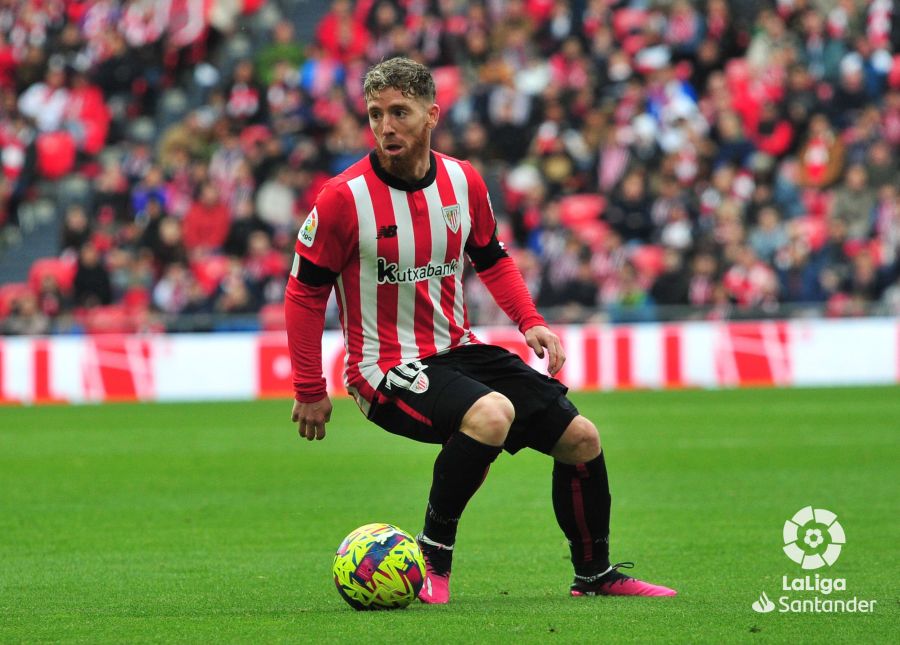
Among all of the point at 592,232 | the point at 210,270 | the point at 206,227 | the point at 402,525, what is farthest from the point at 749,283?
the point at 402,525

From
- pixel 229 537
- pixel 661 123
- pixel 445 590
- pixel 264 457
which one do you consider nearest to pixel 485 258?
pixel 445 590

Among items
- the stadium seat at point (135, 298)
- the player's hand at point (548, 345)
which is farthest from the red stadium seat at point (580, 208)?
the player's hand at point (548, 345)

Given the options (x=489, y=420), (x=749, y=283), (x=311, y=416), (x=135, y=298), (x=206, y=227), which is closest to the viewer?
(x=489, y=420)

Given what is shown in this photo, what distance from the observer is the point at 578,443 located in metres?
6.28

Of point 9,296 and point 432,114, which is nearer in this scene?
point 432,114

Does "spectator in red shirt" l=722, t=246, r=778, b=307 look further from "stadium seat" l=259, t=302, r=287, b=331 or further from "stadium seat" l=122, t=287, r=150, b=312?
"stadium seat" l=122, t=287, r=150, b=312

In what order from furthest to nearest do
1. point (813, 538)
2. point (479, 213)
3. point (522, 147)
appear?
point (522, 147), point (813, 538), point (479, 213)

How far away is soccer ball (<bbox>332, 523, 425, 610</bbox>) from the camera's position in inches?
237

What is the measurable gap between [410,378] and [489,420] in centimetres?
41

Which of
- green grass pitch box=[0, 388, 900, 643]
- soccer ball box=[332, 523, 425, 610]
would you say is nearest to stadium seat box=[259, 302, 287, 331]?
green grass pitch box=[0, 388, 900, 643]

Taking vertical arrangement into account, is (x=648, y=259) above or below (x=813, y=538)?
above

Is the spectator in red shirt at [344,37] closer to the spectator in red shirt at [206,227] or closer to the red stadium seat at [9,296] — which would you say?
the spectator in red shirt at [206,227]

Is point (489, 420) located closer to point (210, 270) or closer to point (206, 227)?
point (210, 270)

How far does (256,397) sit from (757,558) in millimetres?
13656
